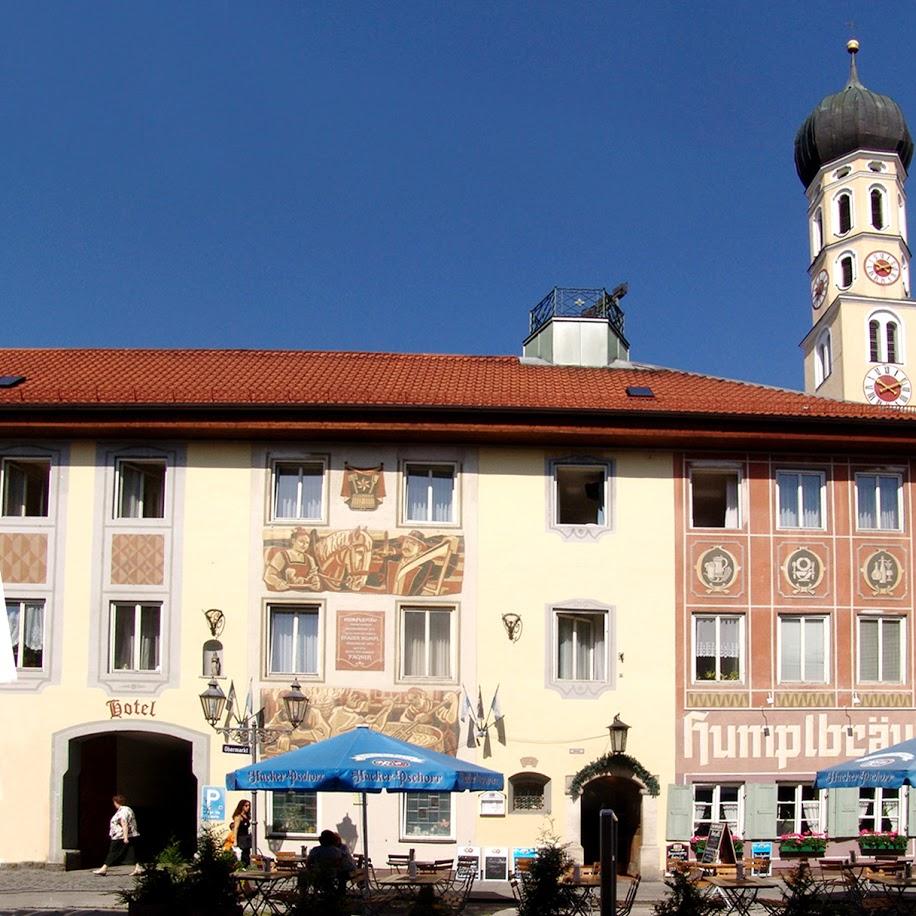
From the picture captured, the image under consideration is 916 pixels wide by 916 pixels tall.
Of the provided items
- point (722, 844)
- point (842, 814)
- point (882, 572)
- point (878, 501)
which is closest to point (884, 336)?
point (878, 501)

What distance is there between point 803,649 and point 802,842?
3.32 metres

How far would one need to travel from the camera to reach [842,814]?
25438 mm

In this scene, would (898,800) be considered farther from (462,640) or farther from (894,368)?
(894,368)

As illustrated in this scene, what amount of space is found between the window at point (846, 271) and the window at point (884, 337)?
2.39 m

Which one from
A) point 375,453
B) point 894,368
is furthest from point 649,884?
point 894,368

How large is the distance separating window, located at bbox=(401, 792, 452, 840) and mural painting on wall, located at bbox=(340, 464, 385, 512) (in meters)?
5.10

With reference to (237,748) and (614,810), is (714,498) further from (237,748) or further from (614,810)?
(237,748)

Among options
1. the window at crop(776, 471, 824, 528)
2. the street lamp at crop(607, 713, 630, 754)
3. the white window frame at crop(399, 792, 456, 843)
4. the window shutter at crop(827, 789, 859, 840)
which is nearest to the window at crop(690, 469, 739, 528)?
the window at crop(776, 471, 824, 528)

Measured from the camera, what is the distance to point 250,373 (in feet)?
93.4

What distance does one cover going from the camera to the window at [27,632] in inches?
1006

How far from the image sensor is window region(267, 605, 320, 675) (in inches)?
1005

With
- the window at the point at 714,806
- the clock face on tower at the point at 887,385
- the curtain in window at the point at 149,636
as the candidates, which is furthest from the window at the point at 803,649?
the clock face on tower at the point at 887,385

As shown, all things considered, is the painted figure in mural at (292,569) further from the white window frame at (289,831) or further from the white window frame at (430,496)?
the white window frame at (289,831)

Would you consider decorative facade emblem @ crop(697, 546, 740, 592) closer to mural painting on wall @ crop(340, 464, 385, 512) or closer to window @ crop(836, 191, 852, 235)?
mural painting on wall @ crop(340, 464, 385, 512)
